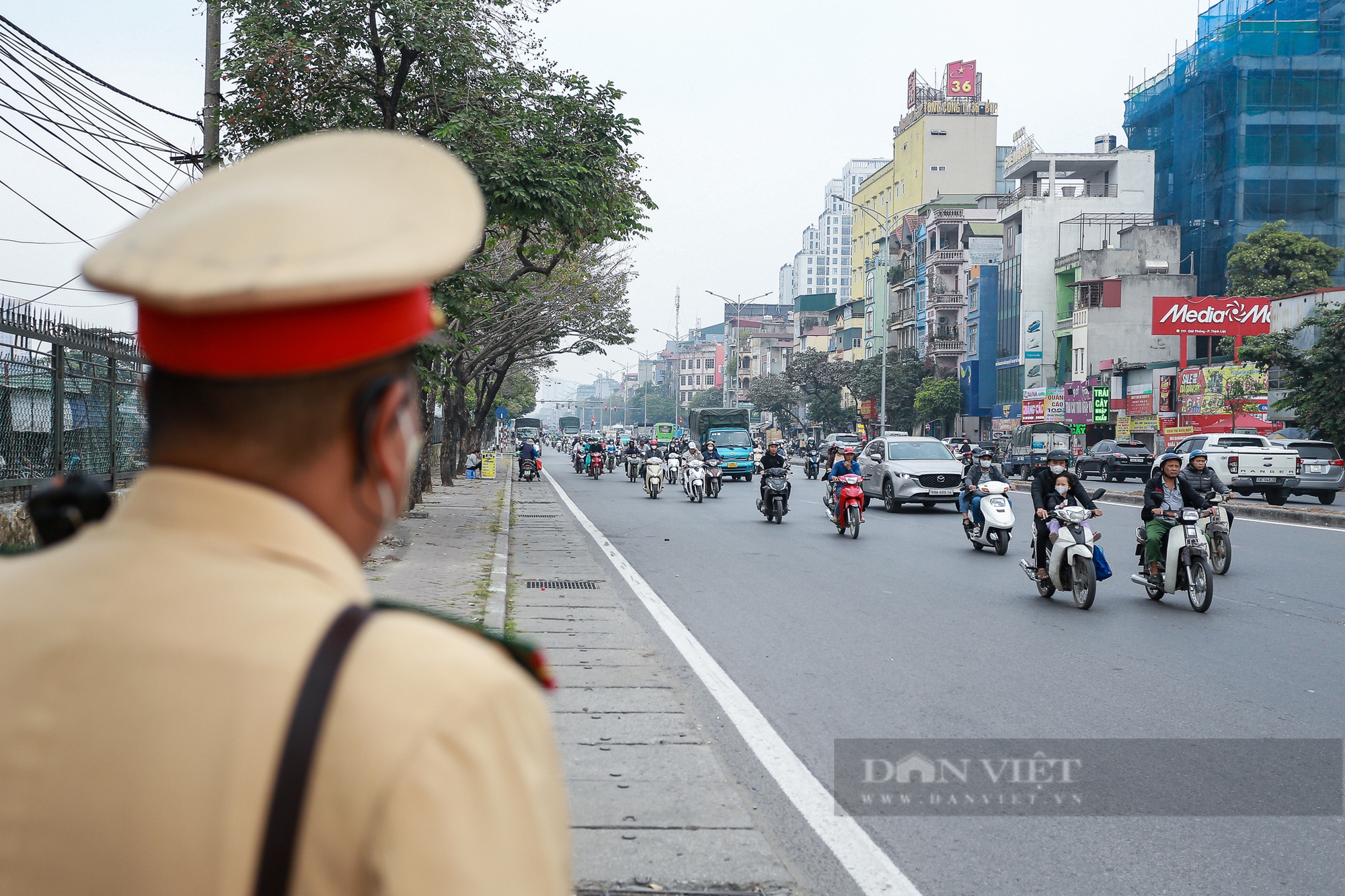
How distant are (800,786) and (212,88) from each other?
40.0 ft

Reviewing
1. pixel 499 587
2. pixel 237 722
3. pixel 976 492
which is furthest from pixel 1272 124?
pixel 237 722

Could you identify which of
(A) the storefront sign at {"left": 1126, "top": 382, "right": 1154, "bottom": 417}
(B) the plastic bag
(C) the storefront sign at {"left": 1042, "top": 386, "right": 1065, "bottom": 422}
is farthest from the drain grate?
(C) the storefront sign at {"left": 1042, "top": 386, "right": 1065, "bottom": 422}

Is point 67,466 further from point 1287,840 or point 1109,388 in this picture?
point 1109,388

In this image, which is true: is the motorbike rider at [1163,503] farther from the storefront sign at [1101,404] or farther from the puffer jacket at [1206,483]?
the storefront sign at [1101,404]

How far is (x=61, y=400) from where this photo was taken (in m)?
10.1

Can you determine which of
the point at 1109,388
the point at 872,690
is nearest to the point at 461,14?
the point at 872,690

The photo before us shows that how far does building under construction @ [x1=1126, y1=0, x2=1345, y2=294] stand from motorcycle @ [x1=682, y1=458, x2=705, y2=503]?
41117 mm

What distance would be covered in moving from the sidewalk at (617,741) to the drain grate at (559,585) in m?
0.03

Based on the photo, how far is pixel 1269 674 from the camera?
7.41 m

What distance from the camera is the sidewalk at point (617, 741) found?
3.98m

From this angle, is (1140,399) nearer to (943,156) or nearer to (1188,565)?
(1188,565)

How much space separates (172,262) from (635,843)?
11.9 ft

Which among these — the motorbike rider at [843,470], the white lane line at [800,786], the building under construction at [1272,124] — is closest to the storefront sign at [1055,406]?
the building under construction at [1272,124]

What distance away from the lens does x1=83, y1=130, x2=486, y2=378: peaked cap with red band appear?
0.98 m
